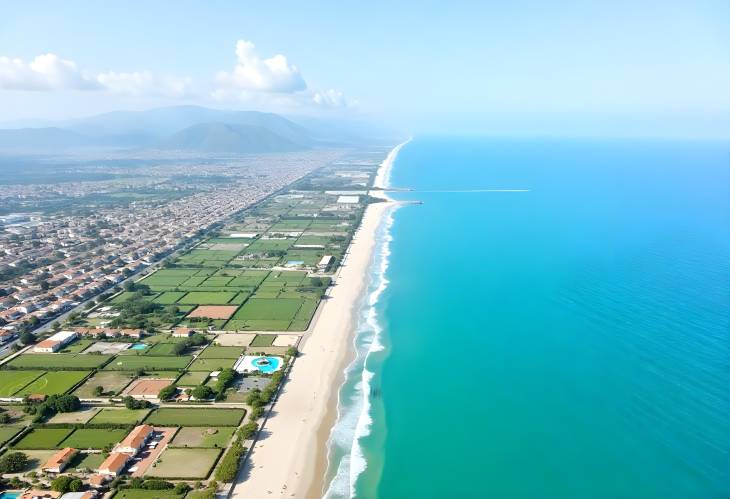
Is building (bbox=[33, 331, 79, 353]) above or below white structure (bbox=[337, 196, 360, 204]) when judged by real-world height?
above

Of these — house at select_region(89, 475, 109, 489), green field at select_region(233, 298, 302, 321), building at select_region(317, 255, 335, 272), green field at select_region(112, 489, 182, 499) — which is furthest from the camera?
building at select_region(317, 255, 335, 272)

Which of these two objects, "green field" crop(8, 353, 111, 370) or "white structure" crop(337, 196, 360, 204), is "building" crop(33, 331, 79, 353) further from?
"white structure" crop(337, 196, 360, 204)

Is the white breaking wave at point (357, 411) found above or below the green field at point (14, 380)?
below

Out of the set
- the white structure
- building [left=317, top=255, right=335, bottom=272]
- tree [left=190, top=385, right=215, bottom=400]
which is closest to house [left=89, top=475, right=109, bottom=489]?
tree [left=190, top=385, right=215, bottom=400]

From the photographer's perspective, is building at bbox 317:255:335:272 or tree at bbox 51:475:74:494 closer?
tree at bbox 51:475:74:494

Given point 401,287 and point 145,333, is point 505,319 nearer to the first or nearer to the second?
point 401,287

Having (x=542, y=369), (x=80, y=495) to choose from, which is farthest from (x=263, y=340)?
(x=542, y=369)

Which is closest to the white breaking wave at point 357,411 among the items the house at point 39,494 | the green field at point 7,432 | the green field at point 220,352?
the green field at point 220,352

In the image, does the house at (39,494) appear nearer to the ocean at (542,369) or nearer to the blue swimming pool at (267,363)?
the ocean at (542,369)
